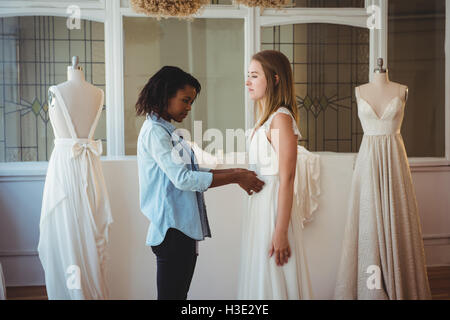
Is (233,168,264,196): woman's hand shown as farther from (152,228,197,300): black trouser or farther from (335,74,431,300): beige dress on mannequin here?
(335,74,431,300): beige dress on mannequin

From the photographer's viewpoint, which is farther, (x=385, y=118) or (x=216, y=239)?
(x=216, y=239)

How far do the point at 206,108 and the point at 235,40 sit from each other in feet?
2.11

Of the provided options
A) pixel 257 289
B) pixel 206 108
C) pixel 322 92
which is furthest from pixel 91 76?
pixel 257 289

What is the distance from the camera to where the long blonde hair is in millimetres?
1874

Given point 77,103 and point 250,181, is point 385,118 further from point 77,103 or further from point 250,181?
point 77,103

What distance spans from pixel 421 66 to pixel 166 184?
3385 millimetres

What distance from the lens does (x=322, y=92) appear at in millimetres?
4320

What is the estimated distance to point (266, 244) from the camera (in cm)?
184

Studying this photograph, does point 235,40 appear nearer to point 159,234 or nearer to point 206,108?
point 206,108

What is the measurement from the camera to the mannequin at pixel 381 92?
10.1 feet

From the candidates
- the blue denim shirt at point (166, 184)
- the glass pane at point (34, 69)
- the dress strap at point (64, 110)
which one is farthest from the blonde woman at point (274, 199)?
the glass pane at point (34, 69)

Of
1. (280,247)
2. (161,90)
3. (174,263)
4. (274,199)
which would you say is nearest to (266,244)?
(280,247)

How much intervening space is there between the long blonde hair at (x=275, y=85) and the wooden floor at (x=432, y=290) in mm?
2198

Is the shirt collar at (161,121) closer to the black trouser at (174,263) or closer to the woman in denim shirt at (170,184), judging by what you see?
the woman in denim shirt at (170,184)
